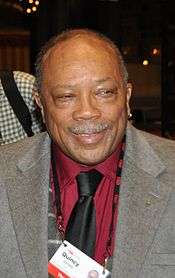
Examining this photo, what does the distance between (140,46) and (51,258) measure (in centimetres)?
863

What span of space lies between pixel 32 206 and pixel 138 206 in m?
0.42

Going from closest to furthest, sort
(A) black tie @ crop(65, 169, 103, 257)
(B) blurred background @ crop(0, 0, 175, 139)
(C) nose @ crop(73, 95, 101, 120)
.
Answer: (C) nose @ crop(73, 95, 101, 120)
(A) black tie @ crop(65, 169, 103, 257)
(B) blurred background @ crop(0, 0, 175, 139)

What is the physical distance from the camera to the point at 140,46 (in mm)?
10320

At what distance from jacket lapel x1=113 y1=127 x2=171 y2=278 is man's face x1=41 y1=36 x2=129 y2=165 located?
0.18 meters

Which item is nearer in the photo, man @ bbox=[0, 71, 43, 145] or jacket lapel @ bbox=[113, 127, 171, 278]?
jacket lapel @ bbox=[113, 127, 171, 278]

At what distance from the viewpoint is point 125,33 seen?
10102 millimetres

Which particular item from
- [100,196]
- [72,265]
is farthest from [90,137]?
[72,265]

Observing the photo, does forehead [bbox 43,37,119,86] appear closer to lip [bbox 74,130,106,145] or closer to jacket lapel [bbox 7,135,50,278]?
lip [bbox 74,130,106,145]

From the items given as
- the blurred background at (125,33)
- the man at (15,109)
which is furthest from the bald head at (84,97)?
the blurred background at (125,33)

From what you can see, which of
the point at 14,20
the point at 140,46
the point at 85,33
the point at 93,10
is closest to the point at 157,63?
the point at 140,46

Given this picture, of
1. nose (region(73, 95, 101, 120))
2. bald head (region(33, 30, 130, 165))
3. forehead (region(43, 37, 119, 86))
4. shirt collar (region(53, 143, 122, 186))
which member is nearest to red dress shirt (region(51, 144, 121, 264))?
shirt collar (region(53, 143, 122, 186))

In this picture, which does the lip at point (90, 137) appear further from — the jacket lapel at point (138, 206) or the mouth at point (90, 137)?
the jacket lapel at point (138, 206)

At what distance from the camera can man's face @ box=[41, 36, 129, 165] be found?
197cm

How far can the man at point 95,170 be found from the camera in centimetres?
198
